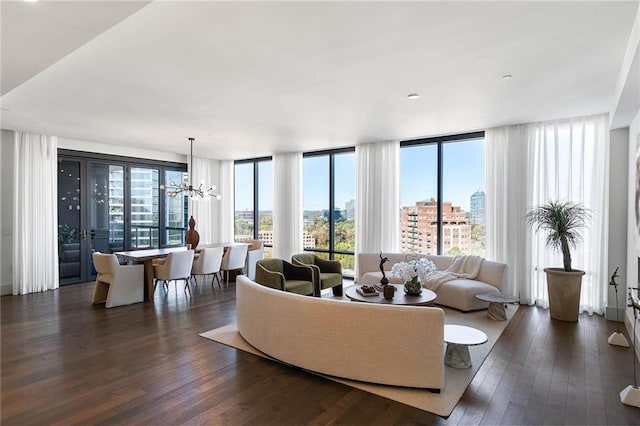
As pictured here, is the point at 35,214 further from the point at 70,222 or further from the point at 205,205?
the point at 205,205

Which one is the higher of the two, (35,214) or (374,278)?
(35,214)

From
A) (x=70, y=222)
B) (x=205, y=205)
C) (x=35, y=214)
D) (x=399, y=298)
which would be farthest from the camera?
(x=205, y=205)

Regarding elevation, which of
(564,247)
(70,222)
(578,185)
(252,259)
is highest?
(578,185)

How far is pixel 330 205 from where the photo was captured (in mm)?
8227

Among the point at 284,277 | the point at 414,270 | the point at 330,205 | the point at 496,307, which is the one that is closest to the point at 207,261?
the point at 284,277

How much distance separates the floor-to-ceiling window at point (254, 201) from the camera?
31.0 feet

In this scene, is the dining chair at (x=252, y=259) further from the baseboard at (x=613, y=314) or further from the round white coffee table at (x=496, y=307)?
the baseboard at (x=613, y=314)

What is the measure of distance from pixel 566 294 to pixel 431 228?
96.4 inches

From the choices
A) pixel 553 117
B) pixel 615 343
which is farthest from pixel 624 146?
pixel 615 343

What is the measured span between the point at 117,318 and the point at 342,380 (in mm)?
3500

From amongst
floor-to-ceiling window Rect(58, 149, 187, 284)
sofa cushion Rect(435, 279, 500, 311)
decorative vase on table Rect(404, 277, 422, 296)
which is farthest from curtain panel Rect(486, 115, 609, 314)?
floor-to-ceiling window Rect(58, 149, 187, 284)

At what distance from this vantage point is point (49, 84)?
398 centimetres

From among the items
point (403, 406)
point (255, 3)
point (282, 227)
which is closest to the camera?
point (255, 3)

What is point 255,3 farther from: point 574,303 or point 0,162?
point 0,162
